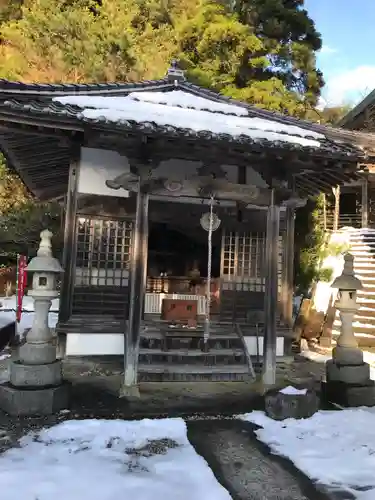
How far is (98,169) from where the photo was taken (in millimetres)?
8141

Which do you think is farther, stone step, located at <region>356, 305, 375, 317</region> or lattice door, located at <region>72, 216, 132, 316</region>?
stone step, located at <region>356, 305, 375, 317</region>

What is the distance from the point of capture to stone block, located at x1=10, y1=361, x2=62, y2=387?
18.6 ft

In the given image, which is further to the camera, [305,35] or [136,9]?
[136,9]

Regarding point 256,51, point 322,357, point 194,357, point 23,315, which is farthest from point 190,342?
point 256,51

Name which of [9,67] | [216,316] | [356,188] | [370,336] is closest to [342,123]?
[356,188]

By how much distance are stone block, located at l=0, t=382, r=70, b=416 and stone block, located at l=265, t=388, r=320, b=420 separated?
2.85 meters

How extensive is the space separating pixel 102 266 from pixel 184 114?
3.28m

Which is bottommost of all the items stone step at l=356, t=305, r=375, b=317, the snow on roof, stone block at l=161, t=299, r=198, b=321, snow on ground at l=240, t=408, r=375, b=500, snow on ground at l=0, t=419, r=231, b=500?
snow on ground at l=240, t=408, r=375, b=500

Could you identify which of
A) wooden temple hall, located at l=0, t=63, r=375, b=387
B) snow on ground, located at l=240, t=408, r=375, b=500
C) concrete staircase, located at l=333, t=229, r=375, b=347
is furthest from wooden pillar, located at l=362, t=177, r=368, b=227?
snow on ground, located at l=240, t=408, r=375, b=500

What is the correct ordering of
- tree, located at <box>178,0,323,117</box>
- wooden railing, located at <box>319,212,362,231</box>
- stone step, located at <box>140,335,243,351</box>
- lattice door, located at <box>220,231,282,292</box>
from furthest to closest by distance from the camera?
wooden railing, located at <box>319,212,362,231</box>, tree, located at <box>178,0,323,117</box>, lattice door, located at <box>220,231,282,292</box>, stone step, located at <box>140,335,243,351</box>

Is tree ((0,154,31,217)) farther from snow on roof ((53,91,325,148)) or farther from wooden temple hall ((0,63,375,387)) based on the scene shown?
snow on roof ((53,91,325,148))

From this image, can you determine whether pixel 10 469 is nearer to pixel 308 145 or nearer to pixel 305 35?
pixel 308 145

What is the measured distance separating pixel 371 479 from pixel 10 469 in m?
3.42

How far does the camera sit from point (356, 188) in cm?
2462
